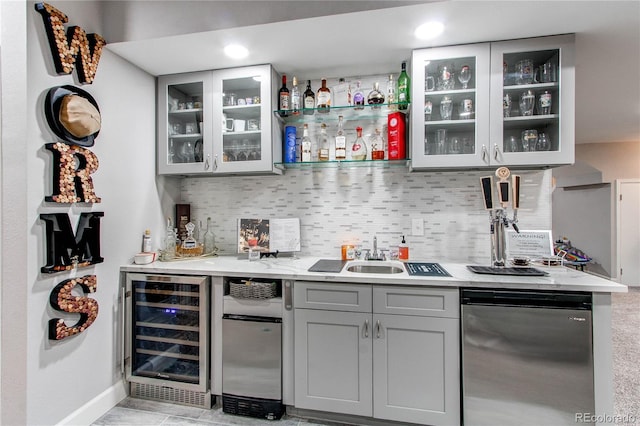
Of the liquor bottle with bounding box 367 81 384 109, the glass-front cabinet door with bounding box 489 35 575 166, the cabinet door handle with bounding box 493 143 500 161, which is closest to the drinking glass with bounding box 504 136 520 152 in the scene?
the glass-front cabinet door with bounding box 489 35 575 166

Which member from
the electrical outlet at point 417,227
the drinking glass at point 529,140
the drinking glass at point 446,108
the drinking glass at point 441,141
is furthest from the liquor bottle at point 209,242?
the drinking glass at point 529,140

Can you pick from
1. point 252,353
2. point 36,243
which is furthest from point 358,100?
point 36,243

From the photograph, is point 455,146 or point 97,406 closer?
point 97,406

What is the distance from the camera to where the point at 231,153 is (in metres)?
2.34

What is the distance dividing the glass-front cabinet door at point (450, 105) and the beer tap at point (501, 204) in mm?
169

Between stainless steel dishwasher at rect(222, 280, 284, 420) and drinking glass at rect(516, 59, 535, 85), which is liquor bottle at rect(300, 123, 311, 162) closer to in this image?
stainless steel dishwasher at rect(222, 280, 284, 420)

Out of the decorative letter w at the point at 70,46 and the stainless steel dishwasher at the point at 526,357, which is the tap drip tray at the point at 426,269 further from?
the decorative letter w at the point at 70,46

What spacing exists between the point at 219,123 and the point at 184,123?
0.40 meters

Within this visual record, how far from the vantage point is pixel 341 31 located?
5.99 ft

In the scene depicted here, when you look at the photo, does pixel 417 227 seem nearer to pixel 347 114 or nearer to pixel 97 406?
pixel 347 114

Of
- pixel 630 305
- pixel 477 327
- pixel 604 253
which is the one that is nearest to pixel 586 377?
pixel 477 327

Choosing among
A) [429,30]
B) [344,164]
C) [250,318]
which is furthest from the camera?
[344,164]

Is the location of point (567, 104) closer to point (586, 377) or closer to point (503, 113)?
point (503, 113)

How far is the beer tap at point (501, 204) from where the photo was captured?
193 centimetres
